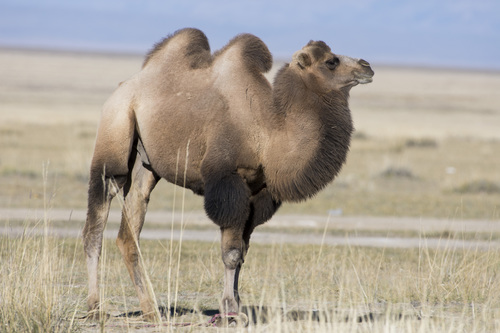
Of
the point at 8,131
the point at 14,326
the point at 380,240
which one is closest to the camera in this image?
the point at 14,326

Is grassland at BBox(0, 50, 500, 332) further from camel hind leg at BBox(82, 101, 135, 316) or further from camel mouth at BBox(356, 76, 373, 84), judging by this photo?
camel mouth at BBox(356, 76, 373, 84)

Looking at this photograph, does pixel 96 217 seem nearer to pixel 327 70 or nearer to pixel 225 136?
pixel 225 136

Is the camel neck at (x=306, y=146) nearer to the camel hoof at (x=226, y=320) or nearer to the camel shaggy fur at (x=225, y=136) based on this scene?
the camel shaggy fur at (x=225, y=136)

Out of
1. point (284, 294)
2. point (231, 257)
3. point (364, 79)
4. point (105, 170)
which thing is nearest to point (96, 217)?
point (105, 170)

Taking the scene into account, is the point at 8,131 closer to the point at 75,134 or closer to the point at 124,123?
the point at 75,134

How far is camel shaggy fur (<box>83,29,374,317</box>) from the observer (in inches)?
288

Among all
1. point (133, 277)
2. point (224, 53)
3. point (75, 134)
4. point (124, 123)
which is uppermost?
point (224, 53)

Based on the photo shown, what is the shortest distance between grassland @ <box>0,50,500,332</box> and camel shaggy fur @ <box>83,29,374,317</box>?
0.53 m

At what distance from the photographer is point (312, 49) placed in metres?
7.80

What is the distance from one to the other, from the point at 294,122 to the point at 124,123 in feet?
5.67

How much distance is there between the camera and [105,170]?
8023 mm

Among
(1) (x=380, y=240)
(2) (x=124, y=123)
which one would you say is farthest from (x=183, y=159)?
(1) (x=380, y=240)

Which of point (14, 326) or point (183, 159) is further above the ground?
point (183, 159)

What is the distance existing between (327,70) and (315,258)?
408cm
